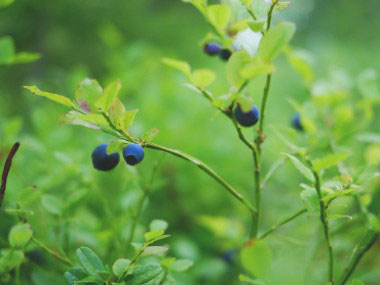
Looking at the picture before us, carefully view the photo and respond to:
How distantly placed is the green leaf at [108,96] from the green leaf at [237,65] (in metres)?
0.16

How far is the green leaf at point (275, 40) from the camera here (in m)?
0.54

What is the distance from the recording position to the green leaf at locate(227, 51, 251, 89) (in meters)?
0.58

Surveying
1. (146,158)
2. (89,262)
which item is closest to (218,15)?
(89,262)

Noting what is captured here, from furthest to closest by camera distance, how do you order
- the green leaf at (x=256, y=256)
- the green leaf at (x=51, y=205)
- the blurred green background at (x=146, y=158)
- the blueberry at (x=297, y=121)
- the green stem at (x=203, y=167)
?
1. the blueberry at (x=297, y=121)
2. the blurred green background at (x=146, y=158)
3. the green leaf at (x=51, y=205)
4. the green stem at (x=203, y=167)
5. the green leaf at (x=256, y=256)

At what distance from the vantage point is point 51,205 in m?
0.83

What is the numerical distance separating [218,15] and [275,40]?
18cm

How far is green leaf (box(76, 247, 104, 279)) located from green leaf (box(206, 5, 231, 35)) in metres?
0.43

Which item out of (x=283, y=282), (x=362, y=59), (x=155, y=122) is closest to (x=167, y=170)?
(x=155, y=122)

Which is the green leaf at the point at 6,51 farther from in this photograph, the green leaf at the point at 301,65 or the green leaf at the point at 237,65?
the green leaf at the point at 301,65

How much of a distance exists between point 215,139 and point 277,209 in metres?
0.37

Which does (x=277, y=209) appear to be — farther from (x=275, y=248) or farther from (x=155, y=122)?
(x=155, y=122)

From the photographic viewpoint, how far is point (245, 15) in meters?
0.76

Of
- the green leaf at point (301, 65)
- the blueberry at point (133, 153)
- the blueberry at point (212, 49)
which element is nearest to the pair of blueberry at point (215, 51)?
the blueberry at point (212, 49)

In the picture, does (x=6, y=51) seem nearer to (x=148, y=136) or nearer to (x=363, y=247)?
(x=148, y=136)
